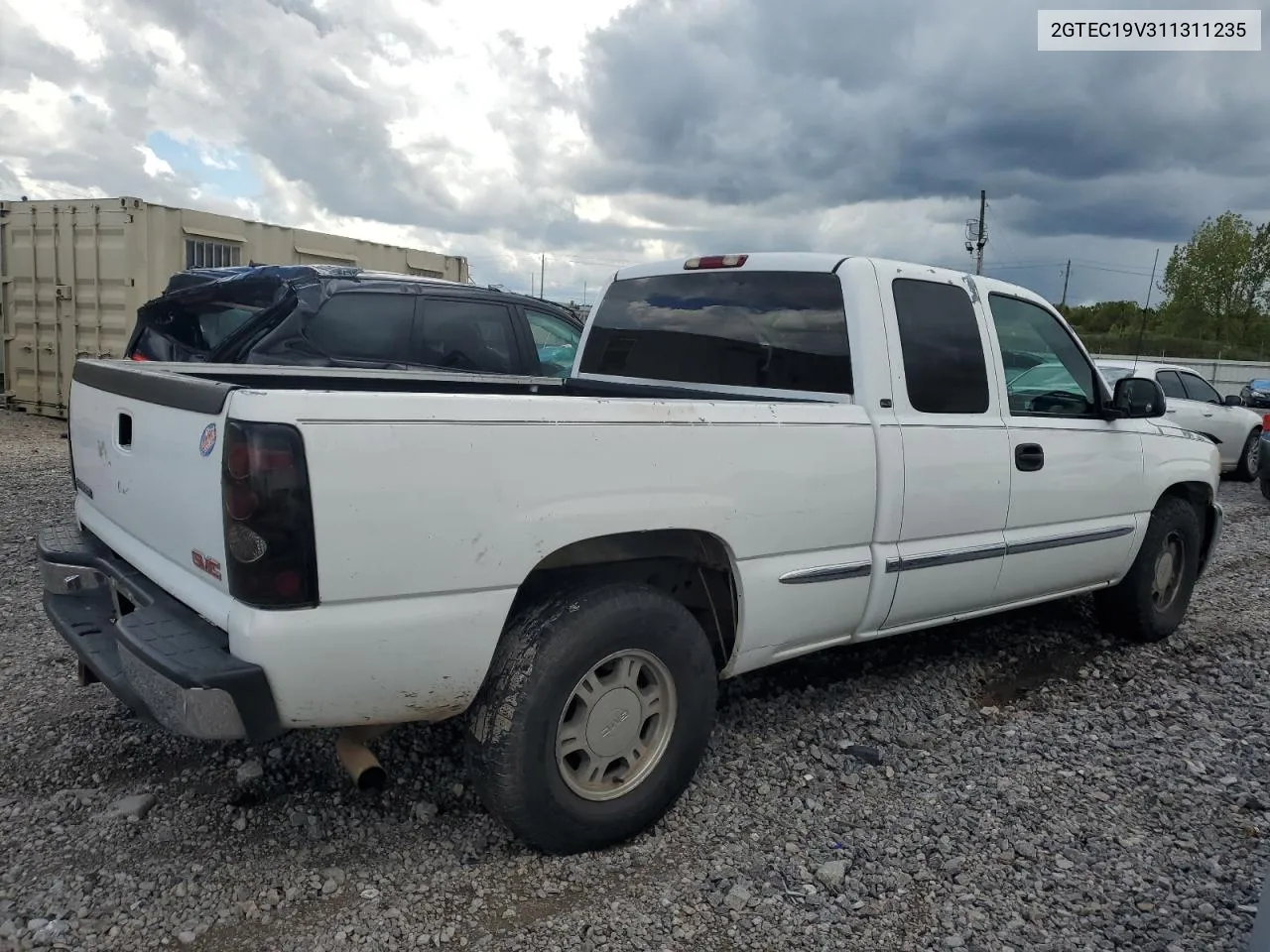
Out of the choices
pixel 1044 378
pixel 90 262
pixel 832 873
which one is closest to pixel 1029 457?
pixel 1044 378

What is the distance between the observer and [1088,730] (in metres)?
4.15

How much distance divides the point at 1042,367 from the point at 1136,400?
553 millimetres

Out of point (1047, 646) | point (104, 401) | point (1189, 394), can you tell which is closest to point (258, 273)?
point (104, 401)

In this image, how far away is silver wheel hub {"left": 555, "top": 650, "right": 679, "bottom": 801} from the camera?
9.66 ft

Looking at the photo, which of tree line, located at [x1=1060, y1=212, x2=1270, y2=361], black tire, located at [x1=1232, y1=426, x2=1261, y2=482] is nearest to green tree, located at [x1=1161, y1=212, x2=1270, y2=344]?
tree line, located at [x1=1060, y1=212, x2=1270, y2=361]

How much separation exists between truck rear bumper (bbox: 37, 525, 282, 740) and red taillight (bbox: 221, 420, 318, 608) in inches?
8.1

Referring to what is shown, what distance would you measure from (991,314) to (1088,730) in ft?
5.93

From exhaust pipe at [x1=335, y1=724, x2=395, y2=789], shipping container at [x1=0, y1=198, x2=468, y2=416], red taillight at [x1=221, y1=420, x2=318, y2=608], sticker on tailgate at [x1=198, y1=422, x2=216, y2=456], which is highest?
shipping container at [x1=0, y1=198, x2=468, y2=416]

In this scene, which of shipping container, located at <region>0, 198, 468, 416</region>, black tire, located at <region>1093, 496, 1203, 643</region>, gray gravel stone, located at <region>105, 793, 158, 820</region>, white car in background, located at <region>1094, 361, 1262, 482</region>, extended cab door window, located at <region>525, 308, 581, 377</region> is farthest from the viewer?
white car in background, located at <region>1094, 361, 1262, 482</region>

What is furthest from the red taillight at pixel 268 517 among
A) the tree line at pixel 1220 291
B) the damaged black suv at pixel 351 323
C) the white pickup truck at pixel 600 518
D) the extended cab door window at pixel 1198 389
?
the tree line at pixel 1220 291

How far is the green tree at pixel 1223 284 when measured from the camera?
41.7 metres

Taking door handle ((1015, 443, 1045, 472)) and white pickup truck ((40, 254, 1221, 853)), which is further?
door handle ((1015, 443, 1045, 472))

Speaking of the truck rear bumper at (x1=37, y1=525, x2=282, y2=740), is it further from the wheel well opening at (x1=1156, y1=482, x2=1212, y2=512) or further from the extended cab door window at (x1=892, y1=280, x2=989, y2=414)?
the wheel well opening at (x1=1156, y1=482, x2=1212, y2=512)

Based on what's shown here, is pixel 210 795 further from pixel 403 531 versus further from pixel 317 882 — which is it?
pixel 403 531
